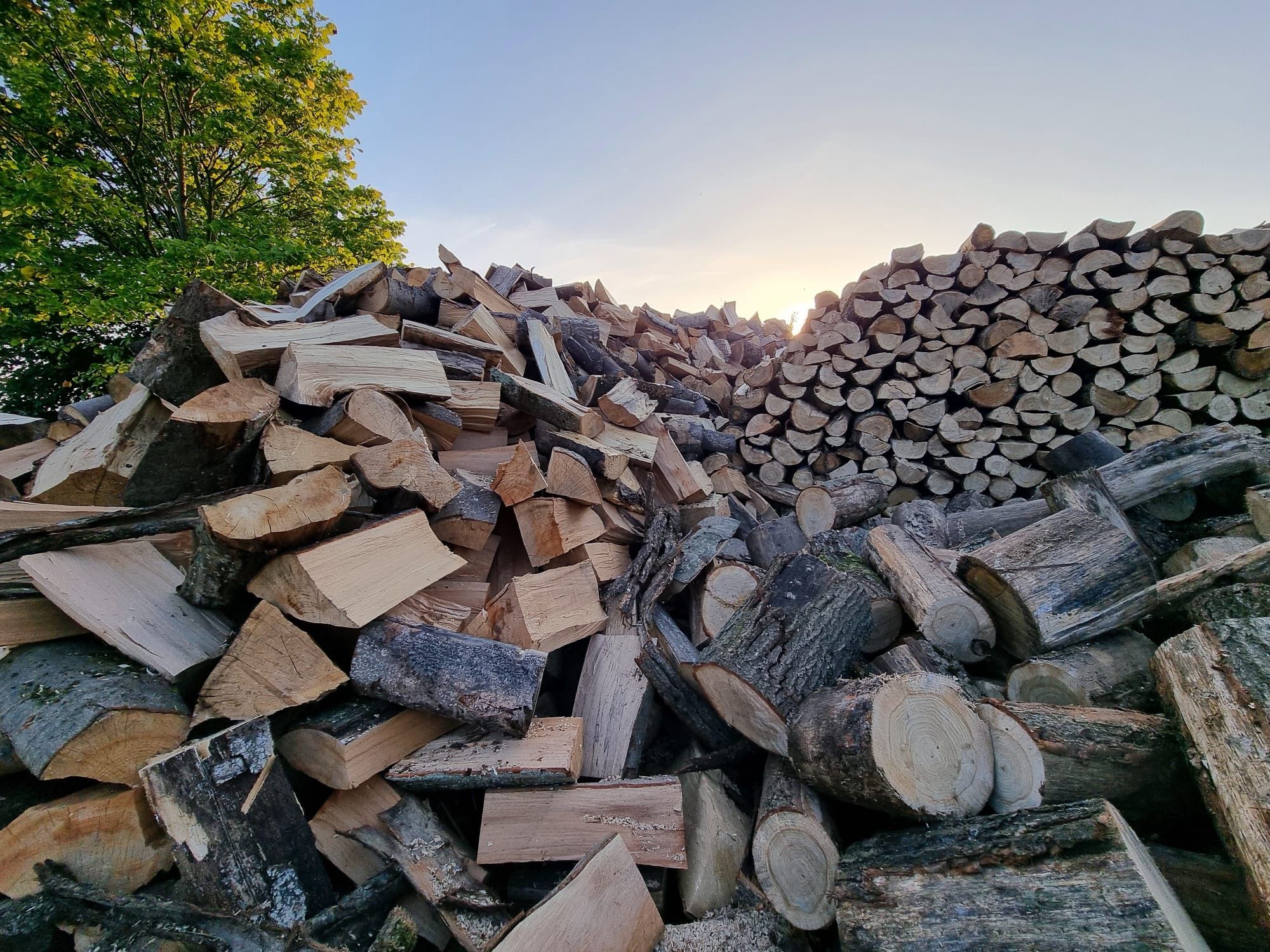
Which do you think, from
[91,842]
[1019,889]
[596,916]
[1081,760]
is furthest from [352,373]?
[1081,760]

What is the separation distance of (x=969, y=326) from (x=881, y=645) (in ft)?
10.5

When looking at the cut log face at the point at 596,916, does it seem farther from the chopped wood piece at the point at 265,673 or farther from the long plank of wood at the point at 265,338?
the long plank of wood at the point at 265,338

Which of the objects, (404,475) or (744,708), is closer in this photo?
(744,708)

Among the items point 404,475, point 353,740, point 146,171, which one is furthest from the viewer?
point 146,171

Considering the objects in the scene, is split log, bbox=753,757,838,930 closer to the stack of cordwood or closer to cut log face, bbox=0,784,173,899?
the stack of cordwood

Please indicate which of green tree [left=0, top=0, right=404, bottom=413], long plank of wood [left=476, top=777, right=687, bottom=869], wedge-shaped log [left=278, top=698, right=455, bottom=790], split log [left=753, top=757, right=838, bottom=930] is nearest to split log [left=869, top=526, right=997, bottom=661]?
split log [left=753, top=757, right=838, bottom=930]

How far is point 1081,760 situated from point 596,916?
130cm

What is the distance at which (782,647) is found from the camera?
1910mm

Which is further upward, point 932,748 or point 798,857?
point 932,748

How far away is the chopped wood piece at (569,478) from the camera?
98.7 inches

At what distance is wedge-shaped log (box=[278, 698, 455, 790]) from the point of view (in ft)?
5.55

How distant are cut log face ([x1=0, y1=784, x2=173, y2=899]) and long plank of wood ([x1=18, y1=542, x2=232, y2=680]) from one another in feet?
1.09

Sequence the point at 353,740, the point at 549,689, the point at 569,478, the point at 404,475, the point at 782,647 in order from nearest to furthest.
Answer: the point at 353,740
the point at 782,647
the point at 404,475
the point at 549,689
the point at 569,478

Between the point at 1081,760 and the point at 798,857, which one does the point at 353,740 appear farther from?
the point at 1081,760
